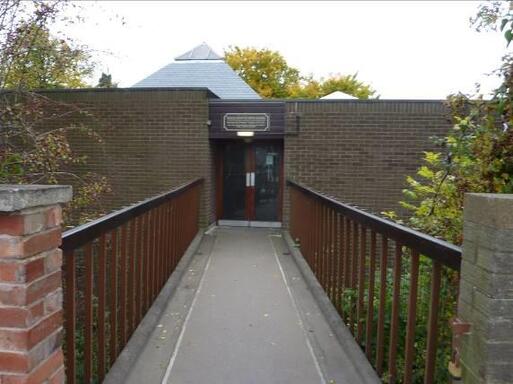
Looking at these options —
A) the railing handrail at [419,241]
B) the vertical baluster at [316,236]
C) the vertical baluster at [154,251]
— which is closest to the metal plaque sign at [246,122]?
the vertical baluster at [316,236]

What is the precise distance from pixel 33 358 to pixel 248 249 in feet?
20.3

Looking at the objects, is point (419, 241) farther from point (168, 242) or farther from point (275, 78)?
point (275, 78)

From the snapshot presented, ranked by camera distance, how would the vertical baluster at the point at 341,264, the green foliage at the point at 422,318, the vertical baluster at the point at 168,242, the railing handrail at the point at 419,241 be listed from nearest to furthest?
the railing handrail at the point at 419,241
the green foliage at the point at 422,318
the vertical baluster at the point at 341,264
the vertical baluster at the point at 168,242

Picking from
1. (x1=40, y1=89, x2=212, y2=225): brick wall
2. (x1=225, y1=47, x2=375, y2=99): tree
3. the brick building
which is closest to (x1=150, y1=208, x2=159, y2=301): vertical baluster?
the brick building

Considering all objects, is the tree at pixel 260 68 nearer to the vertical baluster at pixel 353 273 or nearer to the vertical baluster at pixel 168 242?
the vertical baluster at pixel 168 242

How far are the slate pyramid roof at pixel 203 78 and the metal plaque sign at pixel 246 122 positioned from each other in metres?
5.02

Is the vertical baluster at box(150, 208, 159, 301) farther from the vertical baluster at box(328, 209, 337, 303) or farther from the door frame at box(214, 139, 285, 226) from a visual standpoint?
the door frame at box(214, 139, 285, 226)

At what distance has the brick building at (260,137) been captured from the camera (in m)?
10.1

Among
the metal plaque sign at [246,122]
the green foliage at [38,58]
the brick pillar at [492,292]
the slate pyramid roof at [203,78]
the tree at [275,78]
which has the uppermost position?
the tree at [275,78]

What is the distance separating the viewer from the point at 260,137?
34.1 feet

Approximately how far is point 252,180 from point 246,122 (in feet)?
4.88

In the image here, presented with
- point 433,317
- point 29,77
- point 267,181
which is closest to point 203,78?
point 267,181

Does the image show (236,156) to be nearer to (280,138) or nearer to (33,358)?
(280,138)

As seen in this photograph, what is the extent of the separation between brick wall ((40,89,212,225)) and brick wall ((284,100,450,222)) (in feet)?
6.27
